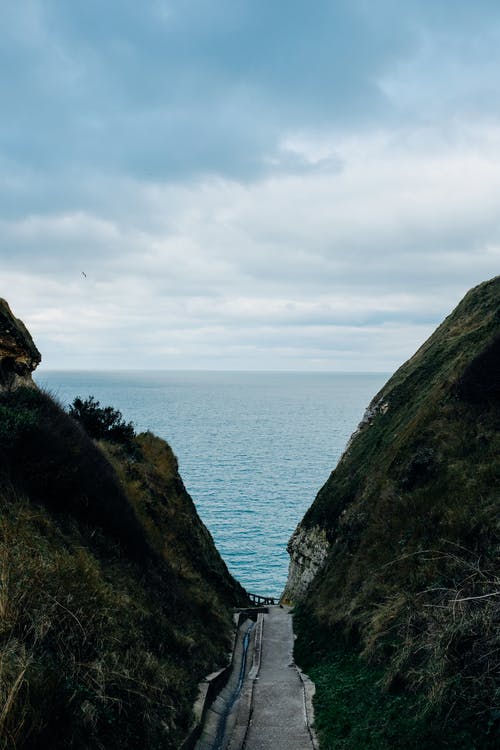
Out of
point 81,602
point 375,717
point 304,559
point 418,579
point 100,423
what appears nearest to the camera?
point 81,602

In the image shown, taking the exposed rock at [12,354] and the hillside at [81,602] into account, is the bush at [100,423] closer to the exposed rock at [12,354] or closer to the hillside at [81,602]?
the hillside at [81,602]

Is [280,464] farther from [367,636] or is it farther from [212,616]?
[367,636]

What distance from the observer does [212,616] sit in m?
20.8

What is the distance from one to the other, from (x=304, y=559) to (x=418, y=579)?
20.2 metres

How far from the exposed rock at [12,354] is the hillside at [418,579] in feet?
47.6

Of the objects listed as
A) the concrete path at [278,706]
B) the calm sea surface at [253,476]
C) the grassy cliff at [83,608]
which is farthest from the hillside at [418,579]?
the calm sea surface at [253,476]

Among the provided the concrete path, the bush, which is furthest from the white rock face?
the bush

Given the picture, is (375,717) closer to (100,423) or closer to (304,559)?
(100,423)

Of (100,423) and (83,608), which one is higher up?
(100,423)

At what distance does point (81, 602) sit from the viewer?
9422 mm

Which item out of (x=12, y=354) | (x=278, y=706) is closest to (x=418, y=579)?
(x=278, y=706)

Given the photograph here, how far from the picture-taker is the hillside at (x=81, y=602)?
281 inches

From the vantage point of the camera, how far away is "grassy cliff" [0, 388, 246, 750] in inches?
279

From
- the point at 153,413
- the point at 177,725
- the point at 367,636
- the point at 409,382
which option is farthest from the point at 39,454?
the point at 153,413
